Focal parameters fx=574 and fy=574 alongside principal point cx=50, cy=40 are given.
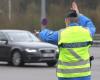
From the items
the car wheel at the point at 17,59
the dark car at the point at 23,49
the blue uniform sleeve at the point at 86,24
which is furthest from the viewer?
the car wheel at the point at 17,59

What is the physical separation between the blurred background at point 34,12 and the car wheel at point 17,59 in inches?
1741

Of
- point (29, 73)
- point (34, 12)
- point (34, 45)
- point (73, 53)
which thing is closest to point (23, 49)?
point (34, 45)

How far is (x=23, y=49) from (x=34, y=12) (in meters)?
53.6

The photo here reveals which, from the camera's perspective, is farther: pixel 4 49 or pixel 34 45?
pixel 4 49

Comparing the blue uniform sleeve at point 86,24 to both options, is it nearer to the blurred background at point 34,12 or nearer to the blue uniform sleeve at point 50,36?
the blue uniform sleeve at point 50,36

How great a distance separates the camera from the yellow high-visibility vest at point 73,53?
7.72 metres

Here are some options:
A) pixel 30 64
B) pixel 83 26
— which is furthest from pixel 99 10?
pixel 83 26

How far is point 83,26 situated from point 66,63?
66 centimetres

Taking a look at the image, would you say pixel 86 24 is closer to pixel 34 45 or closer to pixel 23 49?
pixel 34 45

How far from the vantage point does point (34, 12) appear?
75.1 m

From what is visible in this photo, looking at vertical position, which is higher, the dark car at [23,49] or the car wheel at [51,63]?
the dark car at [23,49]

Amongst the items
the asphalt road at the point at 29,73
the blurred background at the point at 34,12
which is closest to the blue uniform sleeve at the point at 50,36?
the asphalt road at the point at 29,73

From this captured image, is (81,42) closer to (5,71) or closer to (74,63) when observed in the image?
(74,63)

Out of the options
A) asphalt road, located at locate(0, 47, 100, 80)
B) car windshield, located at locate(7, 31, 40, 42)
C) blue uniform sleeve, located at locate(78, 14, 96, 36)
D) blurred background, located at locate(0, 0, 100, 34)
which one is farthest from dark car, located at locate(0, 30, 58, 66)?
blurred background, located at locate(0, 0, 100, 34)
